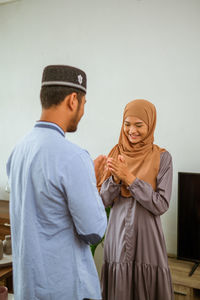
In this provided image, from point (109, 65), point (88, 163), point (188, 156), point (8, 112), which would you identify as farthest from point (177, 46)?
point (8, 112)

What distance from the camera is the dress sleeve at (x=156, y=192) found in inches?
59.6

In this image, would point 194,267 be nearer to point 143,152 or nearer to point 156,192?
point 156,192

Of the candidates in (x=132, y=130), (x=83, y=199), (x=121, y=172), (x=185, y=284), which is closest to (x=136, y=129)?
(x=132, y=130)

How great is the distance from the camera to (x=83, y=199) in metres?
0.98

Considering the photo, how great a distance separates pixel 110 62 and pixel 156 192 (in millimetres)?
1401

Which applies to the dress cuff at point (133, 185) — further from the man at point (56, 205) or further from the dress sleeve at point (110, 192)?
the man at point (56, 205)

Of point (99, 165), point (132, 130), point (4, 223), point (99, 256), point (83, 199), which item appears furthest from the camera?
point (99, 256)

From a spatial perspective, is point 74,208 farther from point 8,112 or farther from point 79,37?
point 8,112

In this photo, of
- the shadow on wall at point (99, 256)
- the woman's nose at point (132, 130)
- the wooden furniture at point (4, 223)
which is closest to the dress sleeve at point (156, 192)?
the woman's nose at point (132, 130)

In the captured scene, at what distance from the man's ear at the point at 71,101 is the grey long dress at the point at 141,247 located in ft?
2.07

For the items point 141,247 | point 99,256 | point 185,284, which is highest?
point 141,247

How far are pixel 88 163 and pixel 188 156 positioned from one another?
1.46 metres

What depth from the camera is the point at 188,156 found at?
89.7 inches

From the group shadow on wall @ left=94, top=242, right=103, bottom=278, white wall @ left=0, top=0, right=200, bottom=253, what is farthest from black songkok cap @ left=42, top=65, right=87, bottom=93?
shadow on wall @ left=94, top=242, right=103, bottom=278
